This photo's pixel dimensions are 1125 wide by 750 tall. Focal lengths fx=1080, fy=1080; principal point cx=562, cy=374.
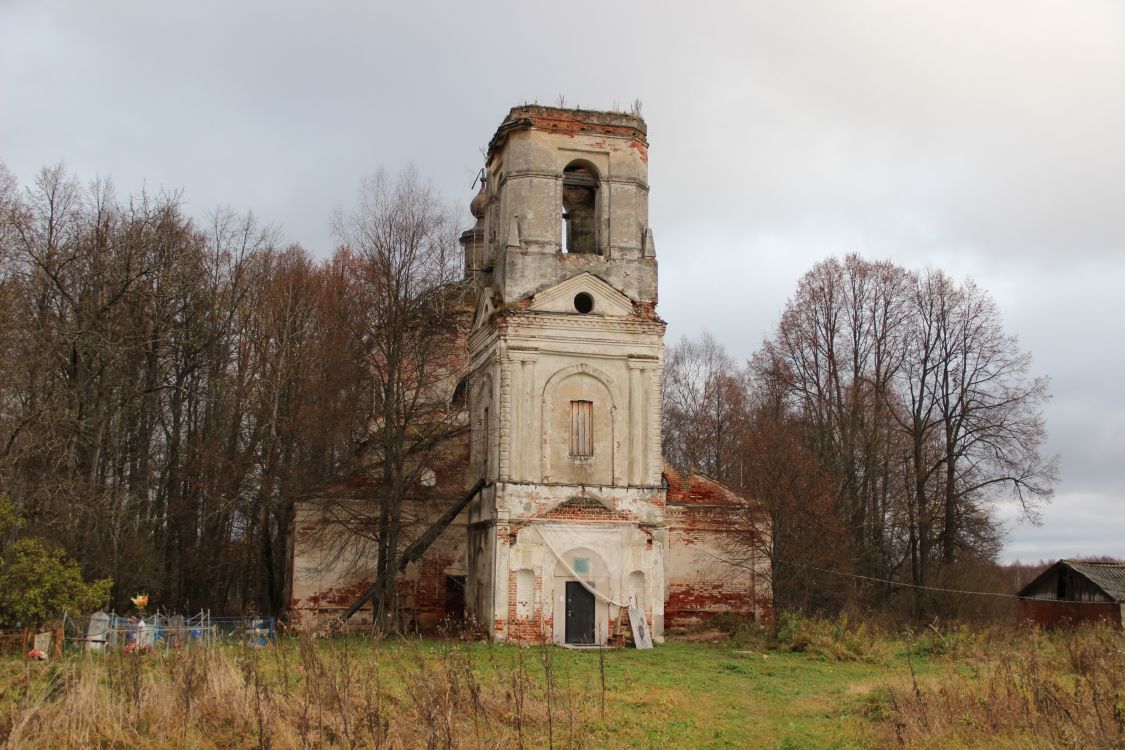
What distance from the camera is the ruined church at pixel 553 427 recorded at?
2228 centimetres

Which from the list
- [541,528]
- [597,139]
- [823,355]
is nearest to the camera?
[541,528]

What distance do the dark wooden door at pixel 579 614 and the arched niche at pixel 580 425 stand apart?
2.22 metres

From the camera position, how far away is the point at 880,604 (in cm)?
3198

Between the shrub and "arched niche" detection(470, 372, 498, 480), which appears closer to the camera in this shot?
the shrub

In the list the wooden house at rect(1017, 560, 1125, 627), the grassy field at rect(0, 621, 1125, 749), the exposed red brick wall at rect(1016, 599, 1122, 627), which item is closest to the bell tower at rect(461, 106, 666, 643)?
the grassy field at rect(0, 621, 1125, 749)

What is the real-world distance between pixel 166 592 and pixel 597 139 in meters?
15.8

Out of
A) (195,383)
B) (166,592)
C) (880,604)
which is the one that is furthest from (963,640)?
(195,383)

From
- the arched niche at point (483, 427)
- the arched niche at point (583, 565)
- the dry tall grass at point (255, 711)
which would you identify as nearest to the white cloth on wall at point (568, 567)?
the arched niche at point (583, 565)

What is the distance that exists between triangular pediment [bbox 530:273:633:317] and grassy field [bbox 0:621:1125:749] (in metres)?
9.07

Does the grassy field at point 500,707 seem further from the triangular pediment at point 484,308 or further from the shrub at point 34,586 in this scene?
the triangular pediment at point 484,308

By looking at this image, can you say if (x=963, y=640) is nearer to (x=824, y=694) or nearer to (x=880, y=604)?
(x=824, y=694)

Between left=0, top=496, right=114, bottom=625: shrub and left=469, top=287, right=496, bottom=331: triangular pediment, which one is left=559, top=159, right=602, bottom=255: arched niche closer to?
left=469, top=287, right=496, bottom=331: triangular pediment

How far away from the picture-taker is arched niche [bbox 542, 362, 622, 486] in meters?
22.8

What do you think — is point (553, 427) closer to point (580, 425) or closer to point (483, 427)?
point (580, 425)
